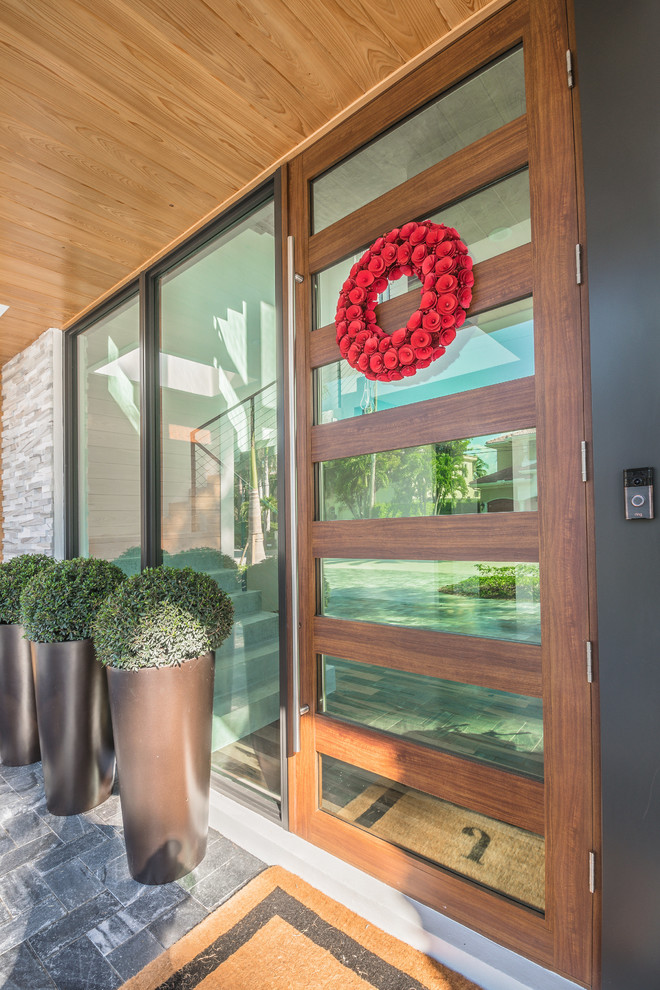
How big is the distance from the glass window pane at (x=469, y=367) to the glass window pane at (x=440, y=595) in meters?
0.52

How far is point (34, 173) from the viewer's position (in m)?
2.05

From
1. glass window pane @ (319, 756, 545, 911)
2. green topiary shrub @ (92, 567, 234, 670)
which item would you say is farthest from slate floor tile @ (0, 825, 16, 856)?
glass window pane @ (319, 756, 545, 911)

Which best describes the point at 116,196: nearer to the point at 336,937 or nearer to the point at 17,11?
the point at 17,11

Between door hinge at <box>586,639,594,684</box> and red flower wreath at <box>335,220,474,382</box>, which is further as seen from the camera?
red flower wreath at <box>335,220,474,382</box>

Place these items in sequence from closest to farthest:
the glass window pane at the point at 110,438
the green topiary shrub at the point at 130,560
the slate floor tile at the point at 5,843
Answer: the slate floor tile at the point at 5,843
the green topiary shrub at the point at 130,560
the glass window pane at the point at 110,438

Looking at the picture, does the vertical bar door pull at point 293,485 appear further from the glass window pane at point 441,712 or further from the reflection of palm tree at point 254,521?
the reflection of palm tree at point 254,521

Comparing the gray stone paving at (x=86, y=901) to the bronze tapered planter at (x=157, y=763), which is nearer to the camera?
the gray stone paving at (x=86, y=901)

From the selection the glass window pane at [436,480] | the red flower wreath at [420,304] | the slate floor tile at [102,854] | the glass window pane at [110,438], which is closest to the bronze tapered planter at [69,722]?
the slate floor tile at [102,854]

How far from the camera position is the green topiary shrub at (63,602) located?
6.97ft

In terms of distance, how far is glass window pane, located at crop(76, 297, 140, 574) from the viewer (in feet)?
9.52

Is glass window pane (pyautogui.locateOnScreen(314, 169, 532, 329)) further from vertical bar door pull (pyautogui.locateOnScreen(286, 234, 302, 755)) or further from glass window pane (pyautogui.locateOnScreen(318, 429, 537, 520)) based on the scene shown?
glass window pane (pyautogui.locateOnScreen(318, 429, 537, 520))

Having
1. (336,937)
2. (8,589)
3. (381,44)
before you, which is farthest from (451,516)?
(8,589)

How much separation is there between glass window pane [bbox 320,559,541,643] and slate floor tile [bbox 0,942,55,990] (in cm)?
125

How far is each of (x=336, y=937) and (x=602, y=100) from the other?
232 centimetres
